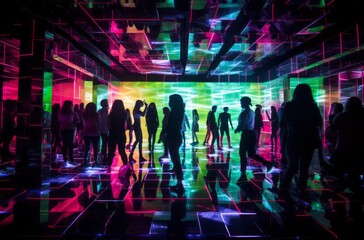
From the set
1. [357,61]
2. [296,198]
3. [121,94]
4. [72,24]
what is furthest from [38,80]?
[121,94]

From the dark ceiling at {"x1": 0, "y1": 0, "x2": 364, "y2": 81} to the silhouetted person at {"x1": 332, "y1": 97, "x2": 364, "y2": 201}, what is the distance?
269 centimetres

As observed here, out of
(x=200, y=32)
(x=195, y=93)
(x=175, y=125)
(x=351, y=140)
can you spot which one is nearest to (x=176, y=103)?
(x=175, y=125)

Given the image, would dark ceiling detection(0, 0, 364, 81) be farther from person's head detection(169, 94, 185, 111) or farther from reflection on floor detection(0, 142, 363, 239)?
reflection on floor detection(0, 142, 363, 239)

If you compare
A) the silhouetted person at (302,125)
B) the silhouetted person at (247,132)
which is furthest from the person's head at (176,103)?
the silhouetted person at (302,125)

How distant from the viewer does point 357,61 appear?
8016 millimetres

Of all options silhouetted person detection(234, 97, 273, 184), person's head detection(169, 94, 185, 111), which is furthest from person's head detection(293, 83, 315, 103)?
person's head detection(169, 94, 185, 111)

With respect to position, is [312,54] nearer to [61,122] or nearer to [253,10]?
[253,10]

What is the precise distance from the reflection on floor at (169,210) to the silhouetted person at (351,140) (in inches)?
21.0

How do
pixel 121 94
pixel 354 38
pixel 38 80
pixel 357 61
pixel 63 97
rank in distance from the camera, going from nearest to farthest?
1. pixel 38 80
2. pixel 354 38
3. pixel 357 61
4. pixel 63 97
5. pixel 121 94

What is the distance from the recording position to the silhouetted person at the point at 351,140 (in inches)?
155

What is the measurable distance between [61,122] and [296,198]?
564 cm

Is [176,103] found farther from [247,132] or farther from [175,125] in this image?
[247,132]

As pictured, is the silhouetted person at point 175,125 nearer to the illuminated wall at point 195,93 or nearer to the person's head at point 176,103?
the person's head at point 176,103

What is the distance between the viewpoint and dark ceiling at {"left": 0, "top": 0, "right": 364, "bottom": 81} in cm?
555
